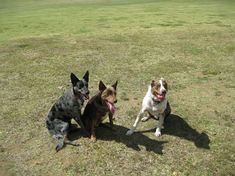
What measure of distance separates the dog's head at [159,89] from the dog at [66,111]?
1.63 m

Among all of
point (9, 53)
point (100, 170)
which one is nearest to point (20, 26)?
point (9, 53)

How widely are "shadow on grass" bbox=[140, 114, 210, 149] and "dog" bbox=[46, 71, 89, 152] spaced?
2.27 m

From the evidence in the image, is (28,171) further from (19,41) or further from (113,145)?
(19,41)

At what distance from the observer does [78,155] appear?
28.0ft

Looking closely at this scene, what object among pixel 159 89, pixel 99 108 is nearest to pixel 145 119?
pixel 159 89

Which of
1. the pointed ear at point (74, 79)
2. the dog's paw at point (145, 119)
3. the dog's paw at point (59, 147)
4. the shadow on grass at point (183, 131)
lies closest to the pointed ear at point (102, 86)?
the pointed ear at point (74, 79)

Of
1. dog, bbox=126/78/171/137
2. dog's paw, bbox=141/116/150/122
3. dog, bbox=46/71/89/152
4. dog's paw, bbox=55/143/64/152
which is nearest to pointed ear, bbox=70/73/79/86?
dog, bbox=46/71/89/152

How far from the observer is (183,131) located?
963cm

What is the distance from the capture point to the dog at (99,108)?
26.7ft

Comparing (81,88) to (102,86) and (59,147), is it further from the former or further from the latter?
(59,147)

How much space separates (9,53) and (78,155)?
11.4 meters

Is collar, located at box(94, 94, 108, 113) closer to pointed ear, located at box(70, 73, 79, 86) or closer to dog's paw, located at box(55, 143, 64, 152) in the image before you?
pointed ear, located at box(70, 73, 79, 86)

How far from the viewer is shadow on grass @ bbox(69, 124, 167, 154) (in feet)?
29.1

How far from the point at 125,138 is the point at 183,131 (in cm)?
164
